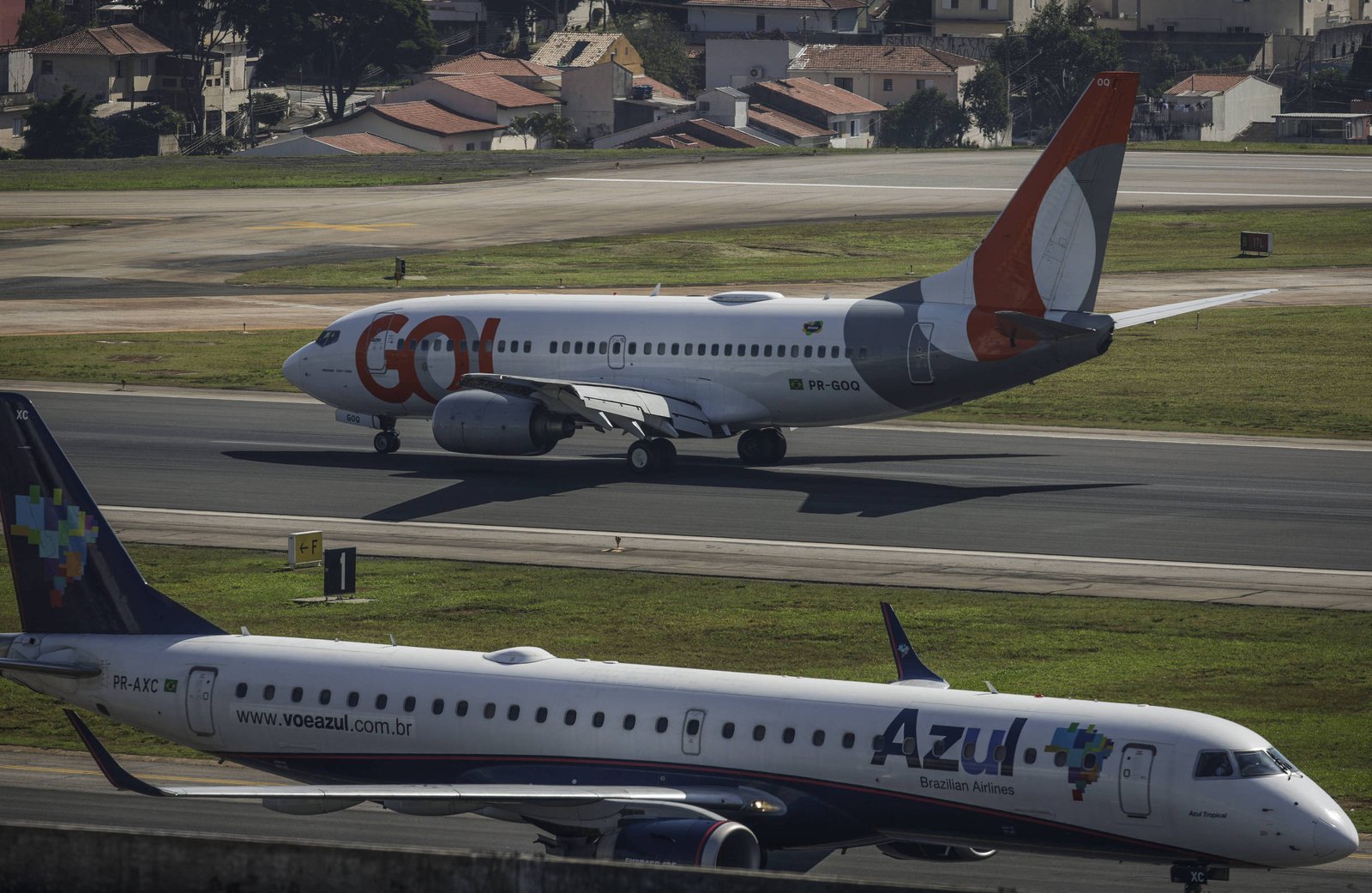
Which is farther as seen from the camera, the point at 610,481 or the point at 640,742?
the point at 610,481

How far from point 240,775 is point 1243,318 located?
2748 inches

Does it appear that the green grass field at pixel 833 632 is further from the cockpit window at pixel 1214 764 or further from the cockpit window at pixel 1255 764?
the cockpit window at pixel 1214 764

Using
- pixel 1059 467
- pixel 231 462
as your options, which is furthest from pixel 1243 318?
pixel 231 462

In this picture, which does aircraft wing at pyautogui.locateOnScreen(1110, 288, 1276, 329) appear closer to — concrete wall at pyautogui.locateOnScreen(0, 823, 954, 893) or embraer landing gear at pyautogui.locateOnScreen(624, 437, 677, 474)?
embraer landing gear at pyautogui.locateOnScreen(624, 437, 677, 474)

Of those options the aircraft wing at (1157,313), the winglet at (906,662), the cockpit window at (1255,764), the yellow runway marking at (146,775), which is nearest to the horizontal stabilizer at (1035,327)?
the aircraft wing at (1157,313)

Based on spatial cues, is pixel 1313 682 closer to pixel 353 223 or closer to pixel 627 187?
pixel 353 223

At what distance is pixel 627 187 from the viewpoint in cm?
15475

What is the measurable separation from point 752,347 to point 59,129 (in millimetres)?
150335

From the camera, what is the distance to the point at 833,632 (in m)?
43.2

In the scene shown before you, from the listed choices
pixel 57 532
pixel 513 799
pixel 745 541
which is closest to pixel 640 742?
pixel 513 799

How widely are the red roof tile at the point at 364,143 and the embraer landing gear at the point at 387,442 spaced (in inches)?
4834

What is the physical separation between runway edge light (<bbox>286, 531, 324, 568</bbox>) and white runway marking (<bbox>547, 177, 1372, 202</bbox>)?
103m

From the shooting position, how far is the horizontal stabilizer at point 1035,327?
182 feet

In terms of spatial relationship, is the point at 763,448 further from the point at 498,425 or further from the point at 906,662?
the point at 906,662
